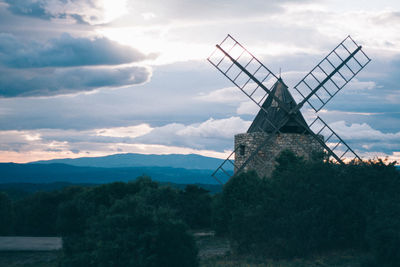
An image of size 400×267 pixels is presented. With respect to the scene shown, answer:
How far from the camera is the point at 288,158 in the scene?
1905cm

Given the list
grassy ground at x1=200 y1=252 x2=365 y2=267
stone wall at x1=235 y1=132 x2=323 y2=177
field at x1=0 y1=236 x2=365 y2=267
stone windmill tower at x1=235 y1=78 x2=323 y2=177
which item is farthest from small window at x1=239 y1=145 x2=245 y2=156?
grassy ground at x1=200 y1=252 x2=365 y2=267

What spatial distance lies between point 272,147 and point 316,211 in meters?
7.42

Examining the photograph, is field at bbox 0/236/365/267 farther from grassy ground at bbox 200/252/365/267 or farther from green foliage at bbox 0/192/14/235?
green foliage at bbox 0/192/14/235

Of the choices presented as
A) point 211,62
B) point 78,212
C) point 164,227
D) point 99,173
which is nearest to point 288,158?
point 211,62

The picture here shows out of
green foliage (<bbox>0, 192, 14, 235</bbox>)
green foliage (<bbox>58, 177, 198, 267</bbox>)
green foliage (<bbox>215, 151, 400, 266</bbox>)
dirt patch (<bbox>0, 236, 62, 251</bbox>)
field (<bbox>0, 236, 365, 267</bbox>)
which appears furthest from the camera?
green foliage (<bbox>0, 192, 14, 235</bbox>)

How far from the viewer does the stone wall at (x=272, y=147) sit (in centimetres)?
1989

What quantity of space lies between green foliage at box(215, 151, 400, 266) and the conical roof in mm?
5873

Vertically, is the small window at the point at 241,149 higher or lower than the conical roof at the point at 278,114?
lower

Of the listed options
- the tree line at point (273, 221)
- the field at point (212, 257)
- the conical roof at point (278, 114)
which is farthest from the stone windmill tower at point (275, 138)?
the field at point (212, 257)

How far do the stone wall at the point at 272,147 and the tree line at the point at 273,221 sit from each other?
2.76ft

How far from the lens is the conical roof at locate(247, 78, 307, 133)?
67.2 ft

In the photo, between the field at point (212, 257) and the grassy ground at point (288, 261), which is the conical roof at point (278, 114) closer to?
the field at point (212, 257)

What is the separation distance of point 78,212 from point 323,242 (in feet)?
28.9

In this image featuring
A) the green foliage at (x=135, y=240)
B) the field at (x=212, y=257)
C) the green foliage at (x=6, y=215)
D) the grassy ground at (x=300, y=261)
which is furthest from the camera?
the green foliage at (x=6, y=215)
